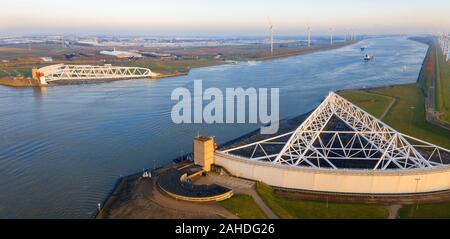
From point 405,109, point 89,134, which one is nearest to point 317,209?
point 89,134

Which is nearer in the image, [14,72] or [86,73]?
[86,73]

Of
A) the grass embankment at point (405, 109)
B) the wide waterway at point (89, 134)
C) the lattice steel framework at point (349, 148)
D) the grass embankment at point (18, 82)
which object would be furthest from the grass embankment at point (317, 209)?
the grass embankment at point (18, 82)

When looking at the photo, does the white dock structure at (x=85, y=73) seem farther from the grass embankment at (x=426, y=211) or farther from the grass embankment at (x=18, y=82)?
the grass embankment at (x=426, y=211)

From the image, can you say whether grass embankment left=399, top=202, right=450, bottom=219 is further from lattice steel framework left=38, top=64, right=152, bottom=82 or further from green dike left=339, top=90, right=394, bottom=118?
lattice steel framework left=38, top=64, right=152, bottom=82

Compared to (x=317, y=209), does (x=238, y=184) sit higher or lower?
higher

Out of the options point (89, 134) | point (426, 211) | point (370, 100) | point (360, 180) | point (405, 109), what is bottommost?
point (426, 211)

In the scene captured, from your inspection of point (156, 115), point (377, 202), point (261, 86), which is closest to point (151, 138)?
point (156, 115)

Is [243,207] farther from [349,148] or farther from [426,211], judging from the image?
[349,148]
